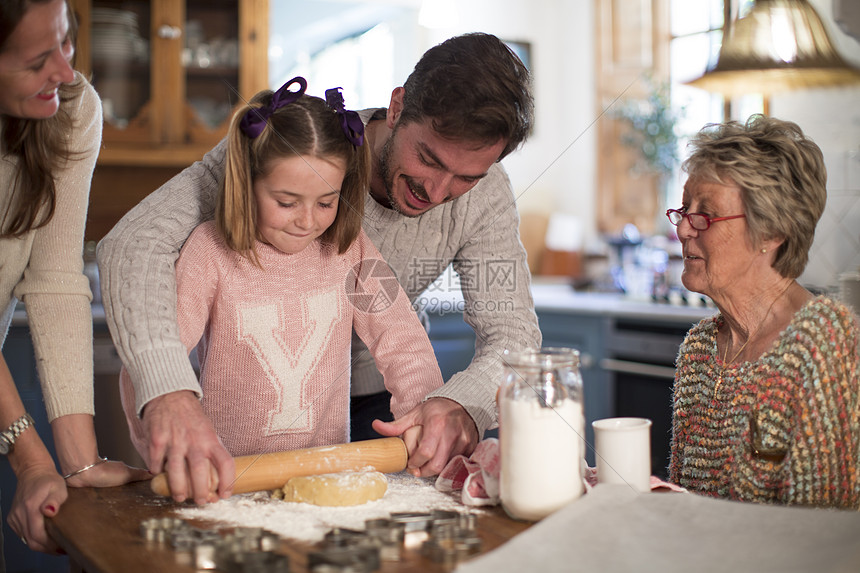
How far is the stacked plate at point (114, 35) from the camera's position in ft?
9.81

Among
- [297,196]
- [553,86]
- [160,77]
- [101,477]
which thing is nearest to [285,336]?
[297,196]

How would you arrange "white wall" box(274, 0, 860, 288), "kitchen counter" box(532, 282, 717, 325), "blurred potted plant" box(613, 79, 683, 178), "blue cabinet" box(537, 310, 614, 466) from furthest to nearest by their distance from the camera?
1. "white wall" box(274, 0, 860, 288)
2. "blurred potted plant" box(613, 79, 683, 178)
3. "blue cabinet" box(537, 310, 614, 466)
4. "kitchen counter" box(532, 282, 717, 325)

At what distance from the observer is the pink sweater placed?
1218 mm

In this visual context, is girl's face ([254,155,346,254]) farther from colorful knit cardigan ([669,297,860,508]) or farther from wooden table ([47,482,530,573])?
colorful knit cardigan ([669,297,860,508])

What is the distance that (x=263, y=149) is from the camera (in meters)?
1.17

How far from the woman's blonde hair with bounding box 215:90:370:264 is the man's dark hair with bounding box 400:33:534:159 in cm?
14

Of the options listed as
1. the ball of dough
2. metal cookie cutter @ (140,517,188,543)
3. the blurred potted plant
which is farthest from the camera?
the blurred potted plant

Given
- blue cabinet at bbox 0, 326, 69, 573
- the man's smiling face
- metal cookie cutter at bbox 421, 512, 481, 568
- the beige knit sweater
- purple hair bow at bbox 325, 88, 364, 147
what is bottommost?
blue cabinet at bbox 0, 326, 69, 573

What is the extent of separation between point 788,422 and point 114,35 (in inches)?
109

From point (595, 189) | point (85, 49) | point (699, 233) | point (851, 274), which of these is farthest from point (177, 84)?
point (851, 274)

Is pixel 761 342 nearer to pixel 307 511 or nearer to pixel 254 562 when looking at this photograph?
pixel 307 511

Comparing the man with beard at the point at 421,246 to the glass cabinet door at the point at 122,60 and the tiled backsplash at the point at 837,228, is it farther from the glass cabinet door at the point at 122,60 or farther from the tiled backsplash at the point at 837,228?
the glass cabinet door at the point at 122,60

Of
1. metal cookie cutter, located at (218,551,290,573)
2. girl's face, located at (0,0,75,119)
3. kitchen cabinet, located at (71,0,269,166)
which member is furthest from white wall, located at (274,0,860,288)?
metal cookie cutter, located at (218,551,290,573)

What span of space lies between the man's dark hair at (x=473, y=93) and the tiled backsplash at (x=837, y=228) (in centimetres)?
46
